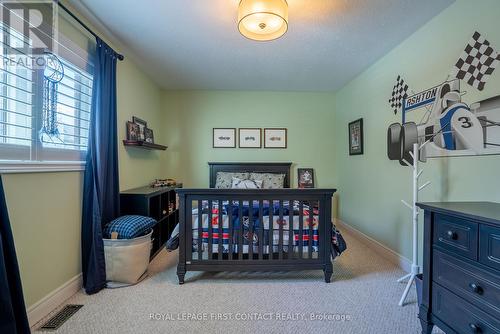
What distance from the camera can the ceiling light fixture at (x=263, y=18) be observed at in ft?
5.25

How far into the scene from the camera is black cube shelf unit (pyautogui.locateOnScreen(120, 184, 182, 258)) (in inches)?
102

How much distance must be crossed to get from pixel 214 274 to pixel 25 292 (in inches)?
55.6

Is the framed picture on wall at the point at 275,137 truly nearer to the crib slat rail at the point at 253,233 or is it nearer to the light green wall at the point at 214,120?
the light green wall at the point at 214,120

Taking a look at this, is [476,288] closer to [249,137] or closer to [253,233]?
[253,233]

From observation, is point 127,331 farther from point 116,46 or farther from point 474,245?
point 116,46

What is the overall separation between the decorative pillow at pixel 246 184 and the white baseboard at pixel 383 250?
1.62 metres

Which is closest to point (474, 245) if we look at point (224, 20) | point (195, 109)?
point (224, 20)

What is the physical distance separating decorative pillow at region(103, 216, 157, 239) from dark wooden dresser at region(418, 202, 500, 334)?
223 cm

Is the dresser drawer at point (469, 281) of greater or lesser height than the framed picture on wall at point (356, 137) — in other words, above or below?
below

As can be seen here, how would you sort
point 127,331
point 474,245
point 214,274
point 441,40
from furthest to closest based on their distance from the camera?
point 214,274 < point 441,40 < point 127,331 < point 474,245

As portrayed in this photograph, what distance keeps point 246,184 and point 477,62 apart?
2837 millimetres

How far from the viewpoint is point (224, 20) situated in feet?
6.99

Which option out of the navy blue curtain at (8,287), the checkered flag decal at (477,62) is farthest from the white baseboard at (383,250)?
the navy blue curtain at (8,287)

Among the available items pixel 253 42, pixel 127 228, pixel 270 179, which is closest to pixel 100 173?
pixel 127 228
